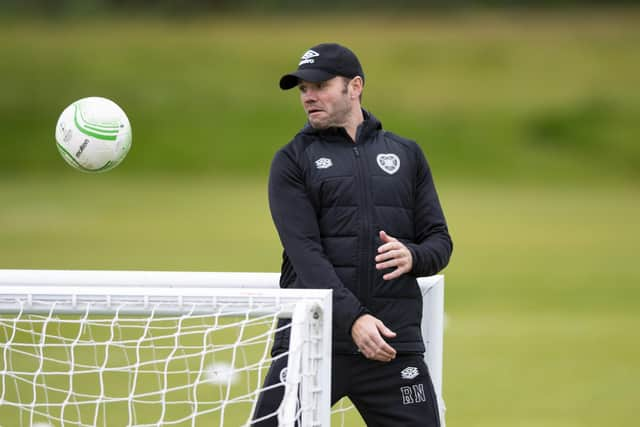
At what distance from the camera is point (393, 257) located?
3670 mm

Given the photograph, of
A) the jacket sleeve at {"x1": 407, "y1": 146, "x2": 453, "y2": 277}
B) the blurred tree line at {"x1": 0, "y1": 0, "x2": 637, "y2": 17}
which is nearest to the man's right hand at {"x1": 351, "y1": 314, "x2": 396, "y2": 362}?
the jacket sleeve at {"x1": 407, "y1": 146, "x2": 453, "y2": 277}

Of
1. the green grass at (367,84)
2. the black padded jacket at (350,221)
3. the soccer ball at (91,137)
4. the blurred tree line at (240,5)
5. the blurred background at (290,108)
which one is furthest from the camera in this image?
the blurred tree line at (240,5)

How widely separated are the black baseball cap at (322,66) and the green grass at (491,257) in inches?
122

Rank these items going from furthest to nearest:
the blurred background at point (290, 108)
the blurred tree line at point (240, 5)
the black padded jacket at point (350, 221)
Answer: the blurred tree line at point (240, 5) → the blurred background at point (290, 108) → the black padded jacket at point (350, 221)

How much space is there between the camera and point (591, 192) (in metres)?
24.0

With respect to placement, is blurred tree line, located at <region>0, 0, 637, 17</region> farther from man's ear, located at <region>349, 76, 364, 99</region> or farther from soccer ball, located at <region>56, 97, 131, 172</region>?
man's ear, located at <region>349, 76, 364, 99</region>

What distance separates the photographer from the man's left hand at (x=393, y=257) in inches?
144

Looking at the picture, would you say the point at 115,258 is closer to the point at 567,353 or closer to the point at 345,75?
the point at 567,353

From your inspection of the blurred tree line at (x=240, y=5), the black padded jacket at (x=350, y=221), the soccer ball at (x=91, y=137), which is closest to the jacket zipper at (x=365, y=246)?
the black padded jacket at (x=350, y=221)

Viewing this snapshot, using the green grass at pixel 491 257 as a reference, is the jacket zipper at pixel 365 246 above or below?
below

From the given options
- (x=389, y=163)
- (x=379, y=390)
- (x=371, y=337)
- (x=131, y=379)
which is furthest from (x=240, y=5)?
(x=371, y=337)

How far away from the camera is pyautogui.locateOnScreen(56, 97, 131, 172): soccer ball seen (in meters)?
4.14

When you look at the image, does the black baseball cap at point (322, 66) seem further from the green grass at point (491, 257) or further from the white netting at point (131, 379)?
the green grass at point (491, 257)

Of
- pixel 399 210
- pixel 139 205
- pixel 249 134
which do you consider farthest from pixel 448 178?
pixel 399 210
